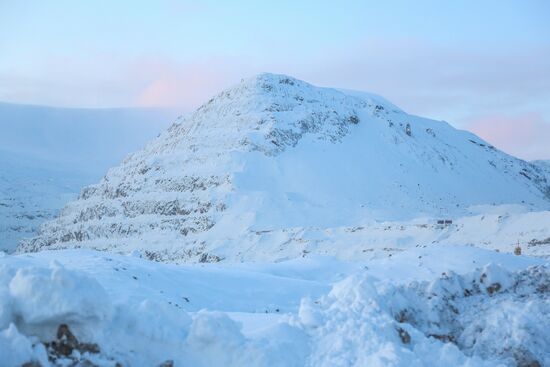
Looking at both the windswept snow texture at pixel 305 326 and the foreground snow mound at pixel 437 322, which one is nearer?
the windswept snow texture at pixel 305 326

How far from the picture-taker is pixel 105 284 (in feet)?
36.8

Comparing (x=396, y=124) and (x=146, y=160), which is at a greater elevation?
(x=396, y=124)

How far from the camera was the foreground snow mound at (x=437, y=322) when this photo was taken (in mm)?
6496

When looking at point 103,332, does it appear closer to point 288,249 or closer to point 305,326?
point 305,326

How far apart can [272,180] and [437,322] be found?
32.5 meters

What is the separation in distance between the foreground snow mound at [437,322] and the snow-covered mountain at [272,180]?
20.6 meters

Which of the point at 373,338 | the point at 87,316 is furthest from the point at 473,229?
the point at 87,316

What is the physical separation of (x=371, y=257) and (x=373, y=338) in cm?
2022

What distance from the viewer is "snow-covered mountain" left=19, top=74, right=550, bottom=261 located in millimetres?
35469

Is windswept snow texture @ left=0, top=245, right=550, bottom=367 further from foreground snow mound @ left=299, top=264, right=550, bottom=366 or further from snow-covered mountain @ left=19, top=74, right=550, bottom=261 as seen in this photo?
snow-covered mountain @ left=19, top=74, right=550, bottom=261

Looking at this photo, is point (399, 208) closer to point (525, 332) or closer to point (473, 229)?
point (473, 229)

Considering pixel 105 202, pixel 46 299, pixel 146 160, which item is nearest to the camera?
pixel 46 299

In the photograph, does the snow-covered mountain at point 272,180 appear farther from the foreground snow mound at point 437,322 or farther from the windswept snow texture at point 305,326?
the windswept snow texture at point 305,326

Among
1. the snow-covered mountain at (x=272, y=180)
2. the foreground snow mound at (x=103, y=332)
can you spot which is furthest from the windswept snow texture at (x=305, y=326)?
the snow-covered mountain at (x=272, y=180)
